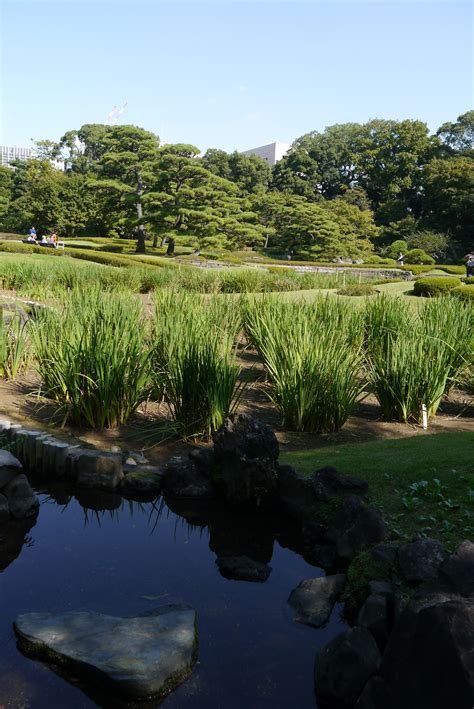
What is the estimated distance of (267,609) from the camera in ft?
10.9

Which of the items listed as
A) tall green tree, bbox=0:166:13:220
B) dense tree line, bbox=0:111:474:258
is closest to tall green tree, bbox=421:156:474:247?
dense tree line, bbox=0:111:474:258

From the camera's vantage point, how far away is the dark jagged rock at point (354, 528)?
3.56 metres

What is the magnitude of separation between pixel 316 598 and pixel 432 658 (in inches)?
49.6

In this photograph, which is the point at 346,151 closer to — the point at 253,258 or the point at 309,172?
the point at 309,172

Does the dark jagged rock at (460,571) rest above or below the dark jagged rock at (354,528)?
above

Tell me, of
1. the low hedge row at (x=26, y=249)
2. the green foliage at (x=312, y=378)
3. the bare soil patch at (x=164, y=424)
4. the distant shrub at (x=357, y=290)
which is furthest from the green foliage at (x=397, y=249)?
the green foliage at (x=312, y=378)

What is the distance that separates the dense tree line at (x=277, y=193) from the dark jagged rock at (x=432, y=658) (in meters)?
29.1

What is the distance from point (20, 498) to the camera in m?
4.31

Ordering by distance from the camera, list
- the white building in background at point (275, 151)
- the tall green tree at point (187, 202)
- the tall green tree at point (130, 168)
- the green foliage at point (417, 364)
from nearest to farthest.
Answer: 1. the green foliage at point (417, 364)
2. the tall green tree at point (187, 202)
3. the tall green tree at point (130, 168)
4. the white building in background at point (275, 151)

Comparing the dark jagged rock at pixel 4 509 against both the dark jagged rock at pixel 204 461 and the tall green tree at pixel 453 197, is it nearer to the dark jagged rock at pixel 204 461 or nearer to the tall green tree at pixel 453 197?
the dark jagged rock at pixel 204 461

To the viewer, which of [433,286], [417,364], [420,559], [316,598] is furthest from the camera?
[433,286]

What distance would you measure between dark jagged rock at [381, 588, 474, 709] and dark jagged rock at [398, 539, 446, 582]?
850 mm

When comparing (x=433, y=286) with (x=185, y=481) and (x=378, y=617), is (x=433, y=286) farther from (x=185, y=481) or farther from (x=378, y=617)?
(x=378, y=617)

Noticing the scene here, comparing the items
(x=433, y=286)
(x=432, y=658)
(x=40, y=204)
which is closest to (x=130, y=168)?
(x=40, y=204)
